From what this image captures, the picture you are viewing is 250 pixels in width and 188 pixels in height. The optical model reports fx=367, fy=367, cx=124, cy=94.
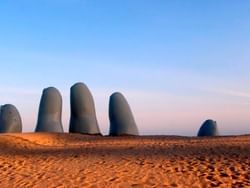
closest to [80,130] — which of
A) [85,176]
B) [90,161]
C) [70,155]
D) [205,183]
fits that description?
[70,155]

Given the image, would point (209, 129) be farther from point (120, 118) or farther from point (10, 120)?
point (10, 120)

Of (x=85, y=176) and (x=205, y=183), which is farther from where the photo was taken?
(x=85, y=176)

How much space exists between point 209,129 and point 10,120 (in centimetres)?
1370

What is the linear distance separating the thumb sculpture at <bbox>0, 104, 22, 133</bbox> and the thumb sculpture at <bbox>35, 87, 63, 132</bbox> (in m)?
1.43

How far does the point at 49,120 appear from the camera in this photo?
23797 mm

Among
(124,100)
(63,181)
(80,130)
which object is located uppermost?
(124,100)

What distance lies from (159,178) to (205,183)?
1004 millimetres

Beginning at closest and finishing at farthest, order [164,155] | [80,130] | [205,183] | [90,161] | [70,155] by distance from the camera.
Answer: [205,183] < [90,161] < [164,155] < [70,155] < [80,130]

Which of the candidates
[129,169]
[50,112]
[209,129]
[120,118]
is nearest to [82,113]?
[50,112]

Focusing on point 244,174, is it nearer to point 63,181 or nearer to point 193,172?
point 193,172

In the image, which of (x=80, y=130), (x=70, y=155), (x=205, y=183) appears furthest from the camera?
(x=80, y=130)

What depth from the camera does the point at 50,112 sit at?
2395 centimetres

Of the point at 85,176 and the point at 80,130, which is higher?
the point at 80,130

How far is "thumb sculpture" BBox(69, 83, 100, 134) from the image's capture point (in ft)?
76.4
